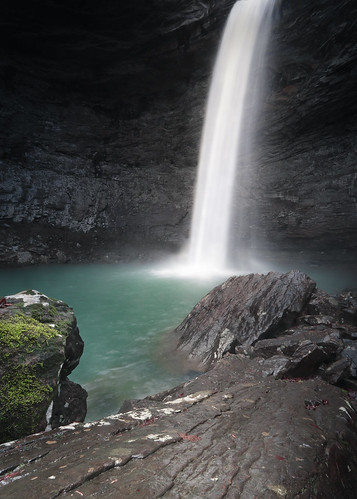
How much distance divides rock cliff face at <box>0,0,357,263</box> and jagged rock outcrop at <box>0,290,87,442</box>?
1660 cm

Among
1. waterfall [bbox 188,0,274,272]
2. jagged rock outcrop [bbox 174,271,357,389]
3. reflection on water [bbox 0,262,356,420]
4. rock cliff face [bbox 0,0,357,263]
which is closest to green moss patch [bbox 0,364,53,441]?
reflection on water [bbox 0,262,356,420]

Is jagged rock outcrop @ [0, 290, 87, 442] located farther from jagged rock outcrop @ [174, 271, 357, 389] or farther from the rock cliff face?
the rock cliff face

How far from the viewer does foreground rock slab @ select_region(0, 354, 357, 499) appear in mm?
1721

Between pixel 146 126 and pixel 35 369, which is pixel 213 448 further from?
pixel 146 126

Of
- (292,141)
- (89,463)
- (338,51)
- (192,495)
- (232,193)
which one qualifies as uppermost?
(338,51)

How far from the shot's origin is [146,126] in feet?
66.3

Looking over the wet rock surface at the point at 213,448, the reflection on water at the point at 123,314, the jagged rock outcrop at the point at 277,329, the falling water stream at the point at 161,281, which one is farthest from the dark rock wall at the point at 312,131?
the wet rock surface at the point at 213,448

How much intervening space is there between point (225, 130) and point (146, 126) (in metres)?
5.96

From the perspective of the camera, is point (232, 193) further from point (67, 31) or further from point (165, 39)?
point (67, 31)

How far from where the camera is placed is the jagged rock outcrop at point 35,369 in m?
2.58

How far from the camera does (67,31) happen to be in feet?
53.4

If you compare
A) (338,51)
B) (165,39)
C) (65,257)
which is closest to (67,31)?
(165,39)

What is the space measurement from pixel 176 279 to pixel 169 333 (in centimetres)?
729

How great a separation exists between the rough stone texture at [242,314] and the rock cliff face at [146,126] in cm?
1182
